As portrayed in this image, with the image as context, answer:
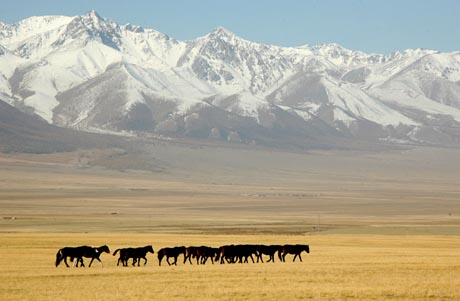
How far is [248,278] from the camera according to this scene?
1388 inches

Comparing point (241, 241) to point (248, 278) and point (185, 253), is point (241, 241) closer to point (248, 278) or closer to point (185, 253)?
point (185, 253)

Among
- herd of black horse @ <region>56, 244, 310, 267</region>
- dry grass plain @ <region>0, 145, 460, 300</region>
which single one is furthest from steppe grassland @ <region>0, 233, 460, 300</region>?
herd of black horse @ <region>56, 244, 310, 267</region>

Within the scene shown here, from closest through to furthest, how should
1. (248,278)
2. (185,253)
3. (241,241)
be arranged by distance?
(248,278)
(185,253)
(241,241)

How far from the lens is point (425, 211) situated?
134625 millimetres

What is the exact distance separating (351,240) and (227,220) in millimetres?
43695

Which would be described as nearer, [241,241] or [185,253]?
[185,253]

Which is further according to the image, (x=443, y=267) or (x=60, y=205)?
(x=60, y=205)

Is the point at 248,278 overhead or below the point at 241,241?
below

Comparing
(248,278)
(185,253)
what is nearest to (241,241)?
(185,253)

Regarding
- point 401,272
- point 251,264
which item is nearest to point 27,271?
point 251,264

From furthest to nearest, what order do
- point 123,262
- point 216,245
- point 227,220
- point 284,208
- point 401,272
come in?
point 284,208 → point 227,220 → point 216,245 → point 123,262 → point 401,272

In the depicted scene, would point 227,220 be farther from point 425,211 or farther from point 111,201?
point 111,201

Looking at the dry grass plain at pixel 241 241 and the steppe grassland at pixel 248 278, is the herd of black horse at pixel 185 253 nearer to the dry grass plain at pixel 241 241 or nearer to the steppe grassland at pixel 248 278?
the steppe grassland at pixel 248 278

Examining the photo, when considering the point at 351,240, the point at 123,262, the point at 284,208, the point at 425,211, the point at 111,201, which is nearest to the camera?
the point at 123,262
